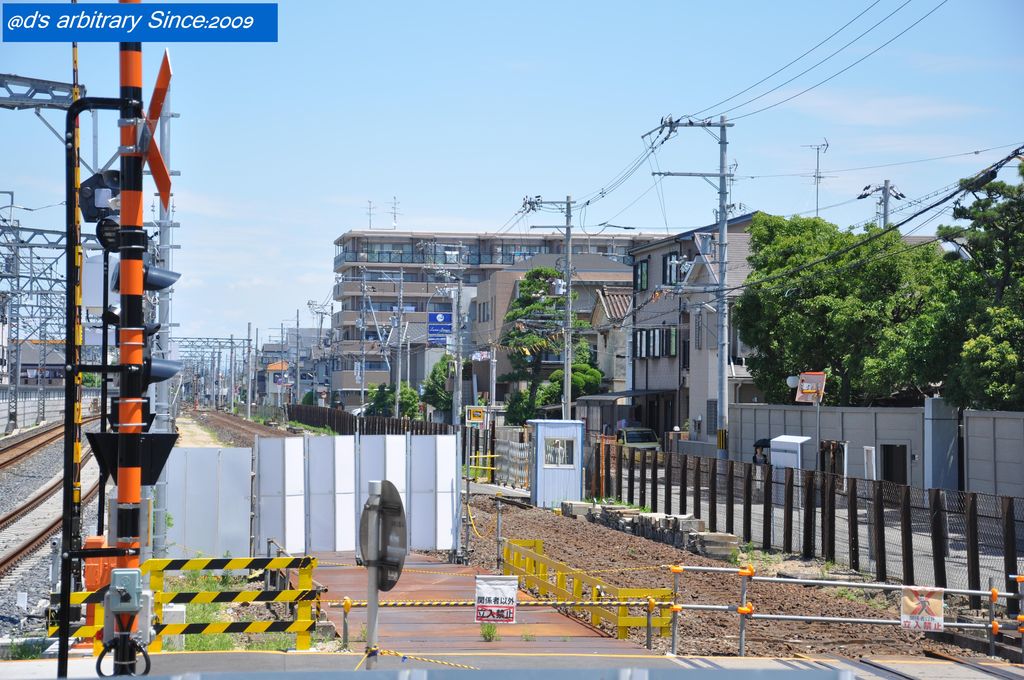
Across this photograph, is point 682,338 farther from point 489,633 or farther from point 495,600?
point 495,600

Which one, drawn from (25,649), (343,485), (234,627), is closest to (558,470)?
(343,485)

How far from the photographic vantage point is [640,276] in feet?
214

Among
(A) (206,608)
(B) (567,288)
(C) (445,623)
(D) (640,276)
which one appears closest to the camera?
(A) (206,608)

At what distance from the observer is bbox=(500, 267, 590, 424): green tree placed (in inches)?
2746

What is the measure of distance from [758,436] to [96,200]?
1382 inches

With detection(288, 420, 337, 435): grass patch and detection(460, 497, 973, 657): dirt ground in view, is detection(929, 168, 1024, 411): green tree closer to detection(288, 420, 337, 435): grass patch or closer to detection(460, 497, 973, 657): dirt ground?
detection(460, 497, 973, 657): dirt ground

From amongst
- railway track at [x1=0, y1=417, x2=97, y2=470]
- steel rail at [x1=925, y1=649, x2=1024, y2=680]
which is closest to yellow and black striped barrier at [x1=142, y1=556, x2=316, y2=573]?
steel rail at [x1=925, y1=649, x2=1024, y2=680]

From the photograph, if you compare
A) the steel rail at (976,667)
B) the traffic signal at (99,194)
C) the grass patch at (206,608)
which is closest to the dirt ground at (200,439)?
the grass patch at (206,608)

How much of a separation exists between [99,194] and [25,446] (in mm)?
47759

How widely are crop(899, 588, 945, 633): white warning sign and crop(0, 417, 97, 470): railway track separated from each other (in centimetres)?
3559

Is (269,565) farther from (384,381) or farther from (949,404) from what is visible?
(384,381)

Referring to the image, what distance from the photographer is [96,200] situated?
988 cm

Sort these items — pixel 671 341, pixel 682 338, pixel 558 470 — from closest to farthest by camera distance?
pixel 558 470 → pixel 682 338 → pixel 671 341

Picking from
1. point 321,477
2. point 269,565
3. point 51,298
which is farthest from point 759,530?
point 51,298
